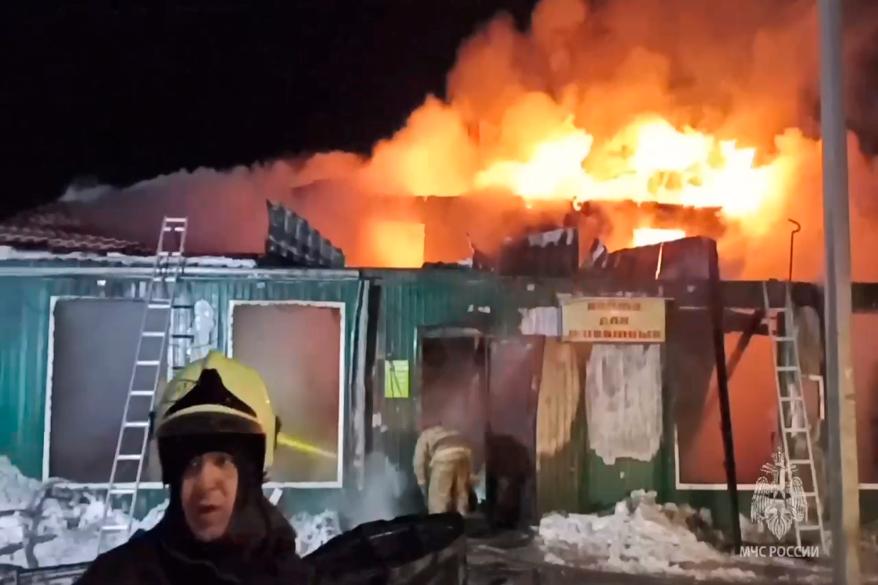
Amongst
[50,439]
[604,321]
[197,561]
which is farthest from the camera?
[604,321]

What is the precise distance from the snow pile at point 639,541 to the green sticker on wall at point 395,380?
0.44 meters

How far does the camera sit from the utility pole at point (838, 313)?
1.95 metres

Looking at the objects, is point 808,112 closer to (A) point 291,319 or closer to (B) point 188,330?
(A) point 291,319

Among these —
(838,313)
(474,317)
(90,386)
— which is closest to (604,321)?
(474,317)

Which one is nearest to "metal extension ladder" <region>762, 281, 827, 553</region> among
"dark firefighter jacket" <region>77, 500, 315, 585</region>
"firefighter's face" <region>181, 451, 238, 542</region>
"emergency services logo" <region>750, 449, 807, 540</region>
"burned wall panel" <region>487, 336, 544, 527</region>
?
"emergency services logo" <region>750, 449, 807, 540</region>

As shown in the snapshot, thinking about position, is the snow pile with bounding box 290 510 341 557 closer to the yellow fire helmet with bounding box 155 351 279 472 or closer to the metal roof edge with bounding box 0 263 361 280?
the yellow fire helmet with bounding box 155 351 279 472

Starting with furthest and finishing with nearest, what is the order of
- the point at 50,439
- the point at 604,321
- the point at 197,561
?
the point at 604,321
the point at 50,439
the point at 197,561

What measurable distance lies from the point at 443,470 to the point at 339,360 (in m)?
0.34

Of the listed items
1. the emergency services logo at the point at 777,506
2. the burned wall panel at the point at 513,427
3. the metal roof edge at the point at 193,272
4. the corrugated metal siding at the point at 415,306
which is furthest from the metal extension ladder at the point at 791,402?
the metal roof edge at the point at 193,272

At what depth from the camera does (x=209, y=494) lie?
5.94ft

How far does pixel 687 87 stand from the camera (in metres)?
2.05

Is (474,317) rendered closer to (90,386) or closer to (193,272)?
(193,272)

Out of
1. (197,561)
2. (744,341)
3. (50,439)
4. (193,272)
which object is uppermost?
(193,272)

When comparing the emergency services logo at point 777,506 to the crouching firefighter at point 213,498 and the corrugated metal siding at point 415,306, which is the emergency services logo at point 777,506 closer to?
the corrugated metal siding at point 415,306
